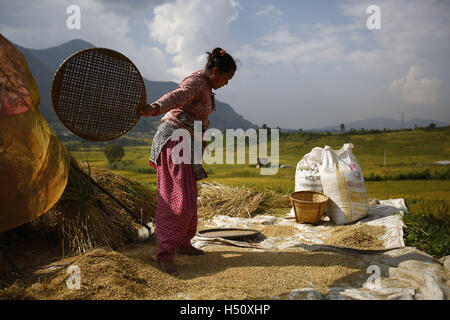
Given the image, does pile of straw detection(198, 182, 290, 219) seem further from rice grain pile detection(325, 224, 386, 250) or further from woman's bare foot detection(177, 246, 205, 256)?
woman's bare foot detection(177, 246, 205, 256)

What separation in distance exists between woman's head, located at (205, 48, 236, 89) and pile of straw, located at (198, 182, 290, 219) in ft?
8.59

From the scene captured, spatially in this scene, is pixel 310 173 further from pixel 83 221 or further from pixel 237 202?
pixel 83 221

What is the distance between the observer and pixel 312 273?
2.39 metres

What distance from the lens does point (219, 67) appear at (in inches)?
97.3

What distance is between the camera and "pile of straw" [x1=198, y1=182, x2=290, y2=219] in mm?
4797

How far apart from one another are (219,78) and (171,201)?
1.08m

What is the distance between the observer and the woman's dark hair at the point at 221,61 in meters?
2.47

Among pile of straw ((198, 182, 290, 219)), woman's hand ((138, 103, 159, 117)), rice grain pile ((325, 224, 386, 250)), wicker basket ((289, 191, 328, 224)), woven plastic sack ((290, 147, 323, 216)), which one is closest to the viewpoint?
woman's hand ((138, 103, 159, 117))

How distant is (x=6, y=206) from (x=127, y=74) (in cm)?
115

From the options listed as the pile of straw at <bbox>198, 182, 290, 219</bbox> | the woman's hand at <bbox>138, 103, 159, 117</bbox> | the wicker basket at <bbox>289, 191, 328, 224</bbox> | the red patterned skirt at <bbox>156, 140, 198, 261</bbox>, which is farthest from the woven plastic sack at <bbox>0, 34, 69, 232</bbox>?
the pile of straw at <bbox>198, 182, 290, 219</bbox>

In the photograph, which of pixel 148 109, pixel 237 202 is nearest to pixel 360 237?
pixel 237 202

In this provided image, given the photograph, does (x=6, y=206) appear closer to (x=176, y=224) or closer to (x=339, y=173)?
(x=176, y=224)
